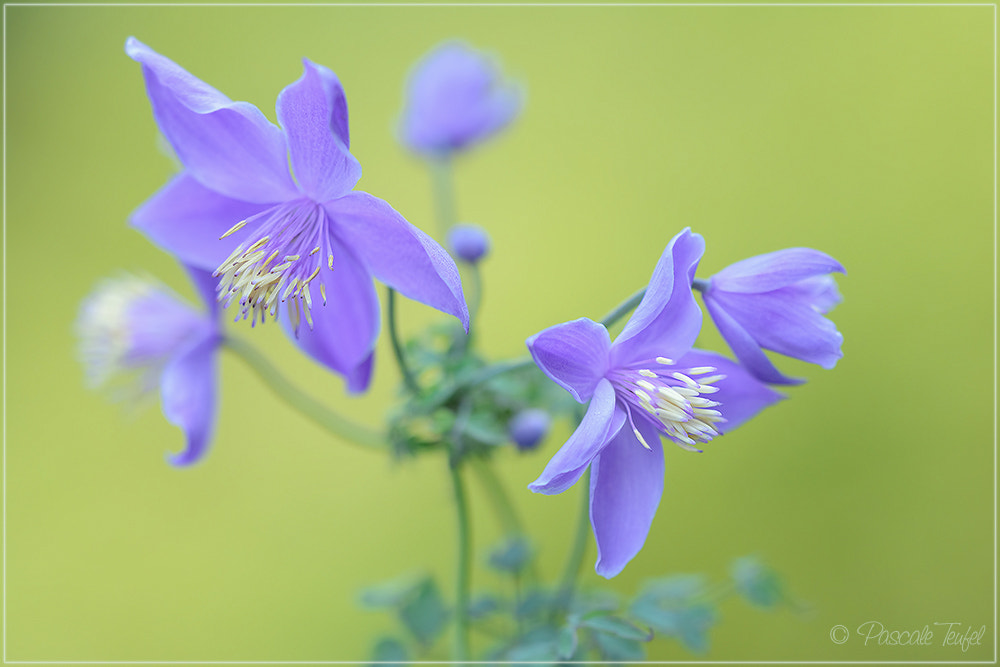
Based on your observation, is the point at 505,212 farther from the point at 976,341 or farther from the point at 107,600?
the point at 107,600

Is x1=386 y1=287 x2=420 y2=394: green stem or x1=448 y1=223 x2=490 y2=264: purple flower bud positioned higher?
x1=448 y1=223 x2=490 y2=264: purple flower bud

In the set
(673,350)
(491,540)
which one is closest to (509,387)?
(673,350)

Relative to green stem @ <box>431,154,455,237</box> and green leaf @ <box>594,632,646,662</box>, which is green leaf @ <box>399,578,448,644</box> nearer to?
green leaf @ <box>594,632,646,662</box>

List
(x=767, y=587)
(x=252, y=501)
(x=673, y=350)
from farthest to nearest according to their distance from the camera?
(x=252, y=501)
(x=767, y=587)
(x=673, y=350)

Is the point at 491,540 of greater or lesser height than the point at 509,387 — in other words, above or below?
below

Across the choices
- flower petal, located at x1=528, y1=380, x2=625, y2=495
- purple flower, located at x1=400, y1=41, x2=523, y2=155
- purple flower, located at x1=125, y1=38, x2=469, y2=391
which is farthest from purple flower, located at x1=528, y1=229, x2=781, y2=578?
purple flower, located at x1=400, y1=41, x2=523, y2=155

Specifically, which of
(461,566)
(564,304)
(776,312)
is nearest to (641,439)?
(776,312)

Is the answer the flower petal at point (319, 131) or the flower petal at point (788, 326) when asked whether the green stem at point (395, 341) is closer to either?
the flower petal at point (319, 131)
